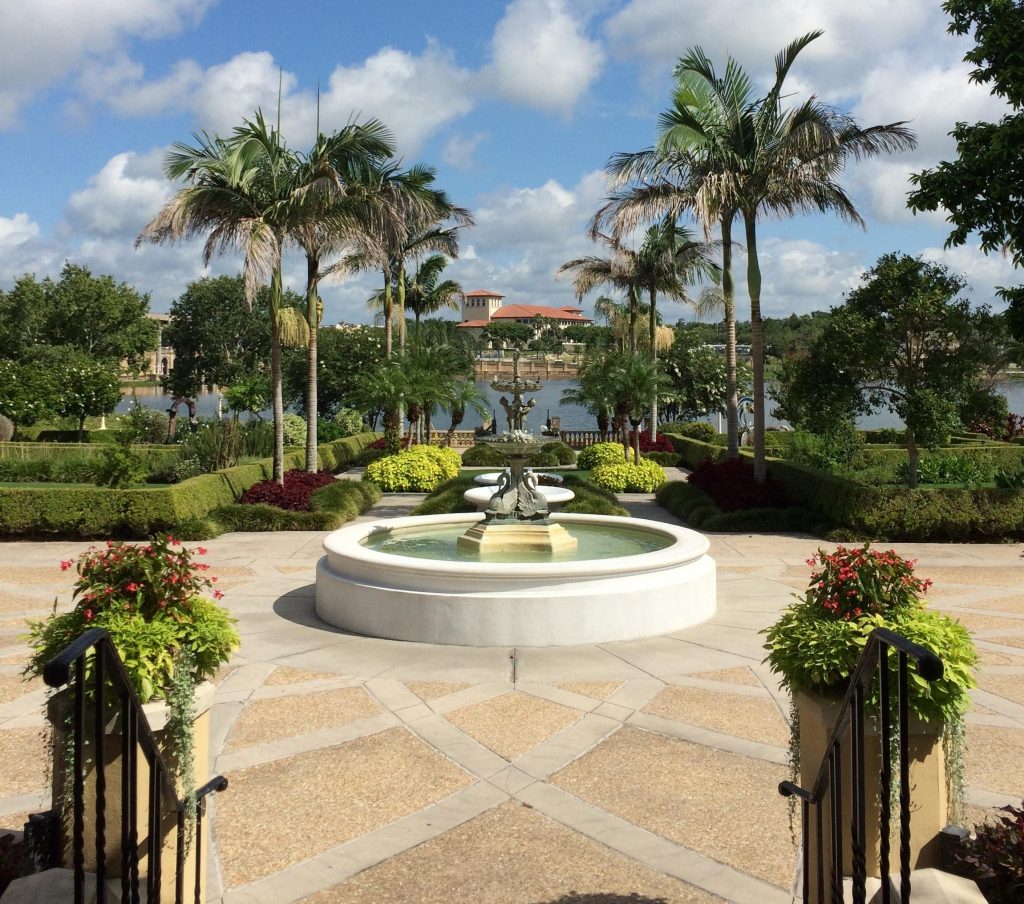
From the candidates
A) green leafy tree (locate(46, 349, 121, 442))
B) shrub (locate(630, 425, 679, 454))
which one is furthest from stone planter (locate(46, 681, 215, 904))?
green leafy tree (locate(46, 349, 121, 442))

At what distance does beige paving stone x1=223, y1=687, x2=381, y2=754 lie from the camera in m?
7.10

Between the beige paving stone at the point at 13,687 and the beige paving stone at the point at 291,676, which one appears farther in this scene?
the beige paving stone at the point at 291,676

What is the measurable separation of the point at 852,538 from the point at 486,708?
35.8ft

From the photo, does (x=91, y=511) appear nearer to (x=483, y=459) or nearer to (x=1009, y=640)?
(x=1009, y=640)

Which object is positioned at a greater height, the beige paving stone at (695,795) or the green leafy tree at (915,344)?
the green leafy tree at (915,344)

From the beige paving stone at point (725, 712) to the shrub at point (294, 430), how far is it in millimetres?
26299

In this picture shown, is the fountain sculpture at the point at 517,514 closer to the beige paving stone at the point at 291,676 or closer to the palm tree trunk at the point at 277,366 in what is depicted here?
the beige paving stone at the point at 291,676

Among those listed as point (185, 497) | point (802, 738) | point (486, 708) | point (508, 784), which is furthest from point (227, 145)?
point (802, 738)

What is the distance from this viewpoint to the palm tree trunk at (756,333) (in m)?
20.1

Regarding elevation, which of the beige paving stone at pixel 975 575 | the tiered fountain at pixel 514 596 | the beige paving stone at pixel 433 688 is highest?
the tiered fountain at pixel 514 596

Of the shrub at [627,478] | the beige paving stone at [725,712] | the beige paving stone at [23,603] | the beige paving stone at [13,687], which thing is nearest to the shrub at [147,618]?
the beige paving stone at [13,687]

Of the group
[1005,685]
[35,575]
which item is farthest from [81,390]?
[1005,685]

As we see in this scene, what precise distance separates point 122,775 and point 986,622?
388 inches

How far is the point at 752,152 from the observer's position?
19953 millimetres
